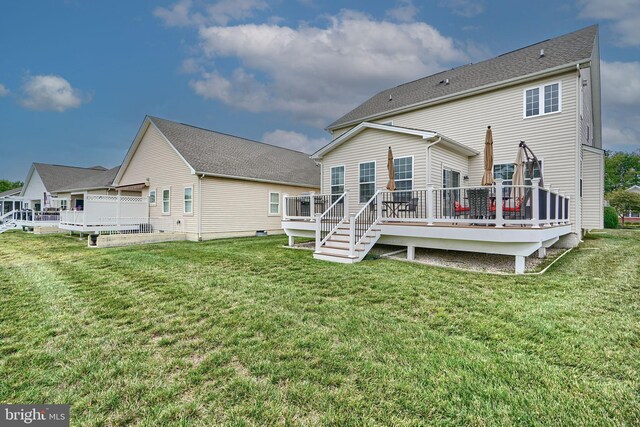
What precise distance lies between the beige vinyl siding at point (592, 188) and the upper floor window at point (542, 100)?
2.14m

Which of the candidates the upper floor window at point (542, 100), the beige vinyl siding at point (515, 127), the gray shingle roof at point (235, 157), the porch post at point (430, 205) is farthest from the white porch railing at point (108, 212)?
the upper floor window at point (542, 100)

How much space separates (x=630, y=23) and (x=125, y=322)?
2402 cm

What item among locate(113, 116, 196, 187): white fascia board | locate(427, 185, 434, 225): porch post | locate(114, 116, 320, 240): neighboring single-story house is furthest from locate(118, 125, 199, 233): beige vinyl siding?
locate(427, 185, 434, 225): porch post

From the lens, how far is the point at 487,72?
1266 cm

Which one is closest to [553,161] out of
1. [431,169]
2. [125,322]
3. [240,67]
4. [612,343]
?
[431,169]

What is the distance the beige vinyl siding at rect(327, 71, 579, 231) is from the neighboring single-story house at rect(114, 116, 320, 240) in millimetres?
7094

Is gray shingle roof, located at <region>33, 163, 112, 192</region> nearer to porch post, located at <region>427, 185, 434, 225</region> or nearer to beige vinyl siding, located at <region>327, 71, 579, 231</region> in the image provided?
beige vinyl siding, located at <region>327, 71, 579, 231</region>

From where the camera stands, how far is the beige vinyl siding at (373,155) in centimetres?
983

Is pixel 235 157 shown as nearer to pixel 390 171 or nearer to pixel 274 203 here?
pixel 274 203

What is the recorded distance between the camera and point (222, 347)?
3207 millimetres

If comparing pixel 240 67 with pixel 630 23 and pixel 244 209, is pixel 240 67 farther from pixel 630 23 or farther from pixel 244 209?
pixel 630 23

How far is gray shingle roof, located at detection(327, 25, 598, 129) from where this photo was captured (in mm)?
10609

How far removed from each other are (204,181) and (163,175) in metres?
3.43

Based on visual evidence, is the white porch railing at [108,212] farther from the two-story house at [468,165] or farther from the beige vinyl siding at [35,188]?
the beige vinyl siding at [35,188]
